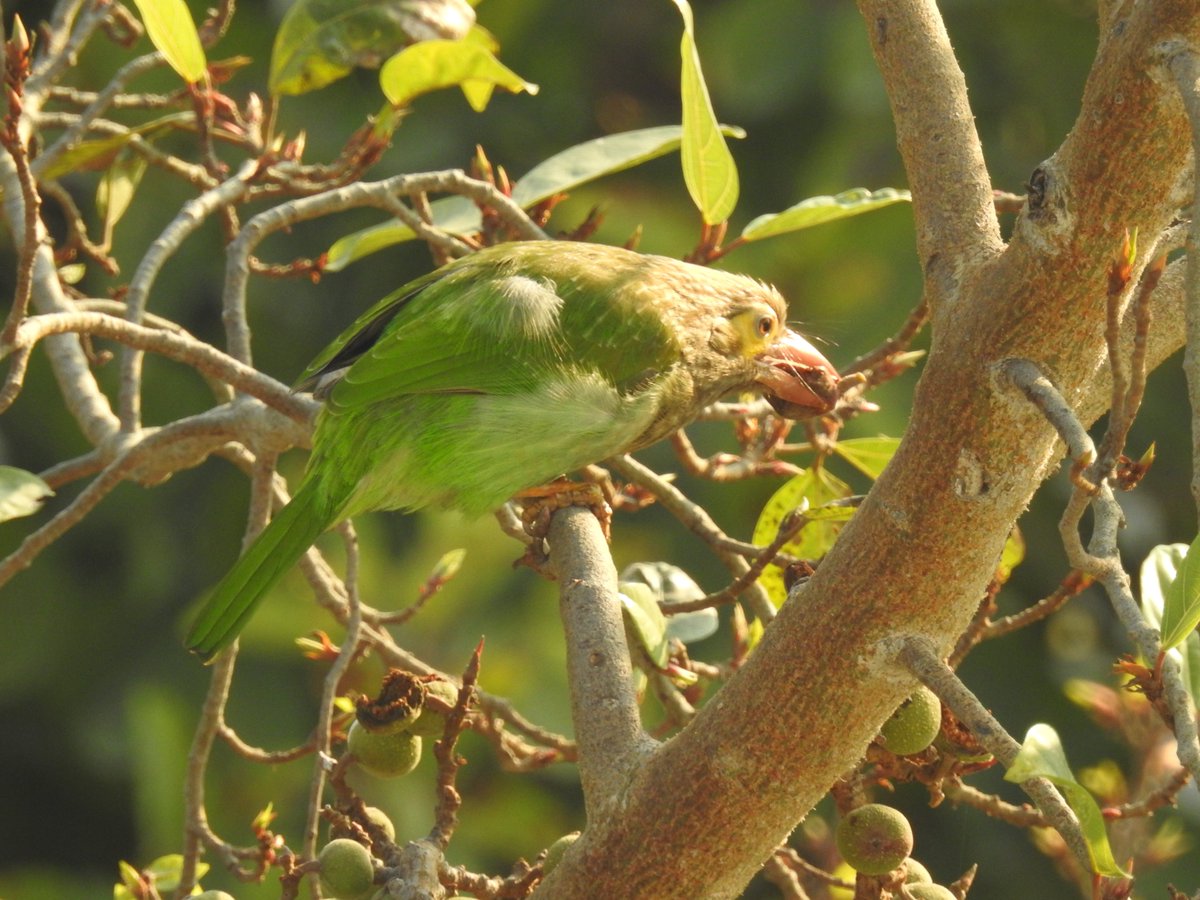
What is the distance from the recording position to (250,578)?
2.56 m

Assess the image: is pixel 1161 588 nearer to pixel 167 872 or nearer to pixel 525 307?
pixel 525 307

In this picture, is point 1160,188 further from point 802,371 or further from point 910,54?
point 802,371

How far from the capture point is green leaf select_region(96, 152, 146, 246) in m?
3.21

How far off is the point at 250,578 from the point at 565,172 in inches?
39.4

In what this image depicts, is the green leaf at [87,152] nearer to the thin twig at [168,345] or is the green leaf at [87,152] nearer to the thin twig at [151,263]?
the thin twig at [151,263]

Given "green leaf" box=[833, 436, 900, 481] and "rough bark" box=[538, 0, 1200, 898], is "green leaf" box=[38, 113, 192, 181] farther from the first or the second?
"rough bark" box=[538, 0, 1200, 898]

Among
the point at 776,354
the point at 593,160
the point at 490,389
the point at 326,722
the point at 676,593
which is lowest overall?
the point at 326,722

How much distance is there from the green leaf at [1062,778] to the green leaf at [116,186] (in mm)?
2400

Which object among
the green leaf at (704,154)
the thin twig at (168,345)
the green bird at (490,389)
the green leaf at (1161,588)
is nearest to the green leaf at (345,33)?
the green bird at (490,389)

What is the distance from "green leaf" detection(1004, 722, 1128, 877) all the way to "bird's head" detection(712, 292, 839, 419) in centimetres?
140

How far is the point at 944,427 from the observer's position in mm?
1581

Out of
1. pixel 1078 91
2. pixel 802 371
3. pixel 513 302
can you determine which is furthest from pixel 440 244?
pixel 1078 91

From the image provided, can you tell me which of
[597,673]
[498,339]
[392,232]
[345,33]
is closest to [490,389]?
[498,339]

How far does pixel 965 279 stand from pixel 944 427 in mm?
256
